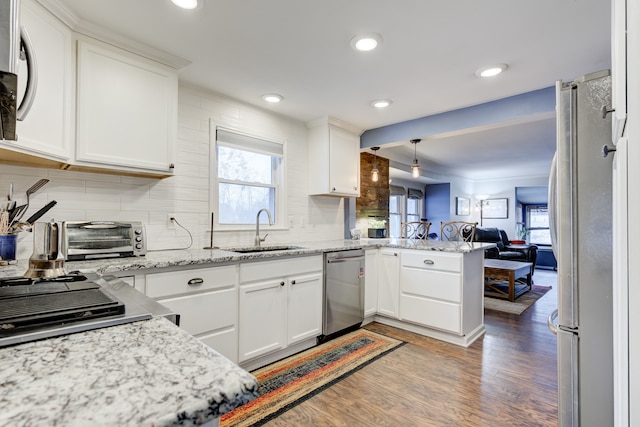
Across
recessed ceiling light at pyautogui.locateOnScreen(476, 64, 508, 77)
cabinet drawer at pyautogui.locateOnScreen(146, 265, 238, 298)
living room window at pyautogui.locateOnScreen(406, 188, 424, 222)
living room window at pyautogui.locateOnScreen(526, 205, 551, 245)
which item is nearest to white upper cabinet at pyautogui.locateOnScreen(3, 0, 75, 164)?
cabinet drawer at pyautogui.locateOnScreen(146, 265, 238, 298)

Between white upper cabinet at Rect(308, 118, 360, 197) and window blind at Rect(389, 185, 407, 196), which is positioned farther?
window blind at Rect(389, 185, 407, 196)

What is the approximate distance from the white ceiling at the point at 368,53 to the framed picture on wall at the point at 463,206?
5.44 meters

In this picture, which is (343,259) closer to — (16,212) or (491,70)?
(491,70)

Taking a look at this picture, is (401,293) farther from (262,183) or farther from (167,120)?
(167,120)

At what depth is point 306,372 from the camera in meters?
2.29

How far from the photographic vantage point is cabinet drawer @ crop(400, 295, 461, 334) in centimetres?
284

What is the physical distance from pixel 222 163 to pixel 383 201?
2.96 m

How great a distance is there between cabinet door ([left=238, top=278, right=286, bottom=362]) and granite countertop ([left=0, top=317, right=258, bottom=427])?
164 centimetres

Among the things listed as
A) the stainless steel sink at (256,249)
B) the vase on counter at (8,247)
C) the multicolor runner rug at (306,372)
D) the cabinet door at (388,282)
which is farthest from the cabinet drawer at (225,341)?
the cabinet door at (388,282)

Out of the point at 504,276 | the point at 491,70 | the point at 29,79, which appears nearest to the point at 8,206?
the point at 29,79

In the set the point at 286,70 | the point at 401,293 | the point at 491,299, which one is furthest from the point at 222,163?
the point at 491,299

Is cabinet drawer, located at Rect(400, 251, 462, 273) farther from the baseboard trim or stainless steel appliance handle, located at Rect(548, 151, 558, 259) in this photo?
stainless steel appliance handle, located at Rect(548, 151, 558, 259)

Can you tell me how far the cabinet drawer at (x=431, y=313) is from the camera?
2842 millimetres

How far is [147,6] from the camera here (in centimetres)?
171
